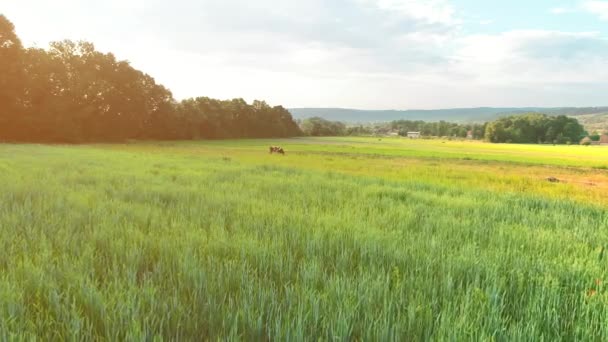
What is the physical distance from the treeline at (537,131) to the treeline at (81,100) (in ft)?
301

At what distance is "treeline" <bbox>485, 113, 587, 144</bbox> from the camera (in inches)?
4796

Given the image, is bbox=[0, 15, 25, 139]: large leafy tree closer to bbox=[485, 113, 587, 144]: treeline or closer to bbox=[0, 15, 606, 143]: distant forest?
bbox=[0, 15, 606, 143]: distant forest

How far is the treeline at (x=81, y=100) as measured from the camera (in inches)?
1848

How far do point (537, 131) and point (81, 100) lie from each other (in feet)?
413

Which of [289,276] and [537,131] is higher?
[537,131]

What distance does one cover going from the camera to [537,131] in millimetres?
123250

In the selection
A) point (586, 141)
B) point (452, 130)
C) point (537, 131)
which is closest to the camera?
point (586, 141)

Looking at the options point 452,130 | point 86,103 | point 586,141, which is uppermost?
point 86,103

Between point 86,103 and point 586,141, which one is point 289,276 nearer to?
point 86,103

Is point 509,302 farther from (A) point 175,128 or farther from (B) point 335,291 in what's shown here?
Answer: (A) point 175,128

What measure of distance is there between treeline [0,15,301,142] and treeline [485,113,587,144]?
91.8m

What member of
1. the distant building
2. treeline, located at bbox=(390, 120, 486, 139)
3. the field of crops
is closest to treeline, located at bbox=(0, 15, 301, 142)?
the field of crops

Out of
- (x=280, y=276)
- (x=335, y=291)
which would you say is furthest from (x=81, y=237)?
(x=335, y=291)

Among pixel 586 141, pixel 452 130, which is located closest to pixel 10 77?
pixel 586 141
